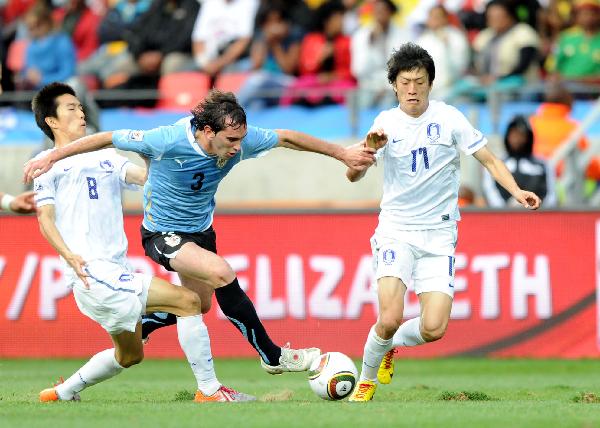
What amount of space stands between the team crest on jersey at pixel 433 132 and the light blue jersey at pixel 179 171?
1.28 m

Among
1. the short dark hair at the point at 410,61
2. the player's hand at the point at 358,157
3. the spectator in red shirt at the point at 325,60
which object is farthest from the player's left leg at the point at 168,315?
the spectator in red shirt at the point at 325,60

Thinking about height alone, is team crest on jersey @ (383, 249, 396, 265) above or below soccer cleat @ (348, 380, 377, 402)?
above

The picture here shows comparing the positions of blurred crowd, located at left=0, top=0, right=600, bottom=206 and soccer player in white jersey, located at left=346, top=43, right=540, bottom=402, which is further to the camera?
blurred crowd, located at left=0, top=0, right=600, bottom=206

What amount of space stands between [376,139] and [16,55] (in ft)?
38.8

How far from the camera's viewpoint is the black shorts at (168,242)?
974cm

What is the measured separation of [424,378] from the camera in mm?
12992

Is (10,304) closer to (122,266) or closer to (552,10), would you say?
(122,266)

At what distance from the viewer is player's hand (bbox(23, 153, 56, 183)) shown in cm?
892

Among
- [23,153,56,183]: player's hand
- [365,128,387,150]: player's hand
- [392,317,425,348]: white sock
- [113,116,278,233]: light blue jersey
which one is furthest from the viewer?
[392,317,425,348]: white sock

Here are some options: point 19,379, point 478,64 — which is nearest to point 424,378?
point 19,379

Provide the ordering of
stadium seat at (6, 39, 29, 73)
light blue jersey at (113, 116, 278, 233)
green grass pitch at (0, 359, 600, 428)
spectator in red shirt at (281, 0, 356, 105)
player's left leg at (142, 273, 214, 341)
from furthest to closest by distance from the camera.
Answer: stadium seat at (6, 39, 29, 73) → spectator in red shirt at (281, 0, 356, 105) → player's left leg at (142, 273, 214, 341) → light blue jersey at (113, 116, 278, 233) → green grass pitch at (0, 359, 600, 428)

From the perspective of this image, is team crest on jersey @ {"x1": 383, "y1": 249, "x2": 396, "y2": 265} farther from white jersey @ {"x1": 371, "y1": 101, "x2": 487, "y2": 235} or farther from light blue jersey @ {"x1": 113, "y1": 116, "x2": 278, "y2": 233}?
light blue jersey @ {"x1": 113, "y1": 116, "x2": 278, "y2": 233}

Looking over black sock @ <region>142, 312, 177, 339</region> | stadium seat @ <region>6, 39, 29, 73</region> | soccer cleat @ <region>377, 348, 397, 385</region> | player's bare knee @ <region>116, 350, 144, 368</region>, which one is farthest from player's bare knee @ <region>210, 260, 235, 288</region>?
stadium seat @ <region>6, 39, 29, 73</region>

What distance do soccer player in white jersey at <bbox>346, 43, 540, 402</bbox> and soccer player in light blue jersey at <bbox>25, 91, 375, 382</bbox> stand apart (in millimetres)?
569
